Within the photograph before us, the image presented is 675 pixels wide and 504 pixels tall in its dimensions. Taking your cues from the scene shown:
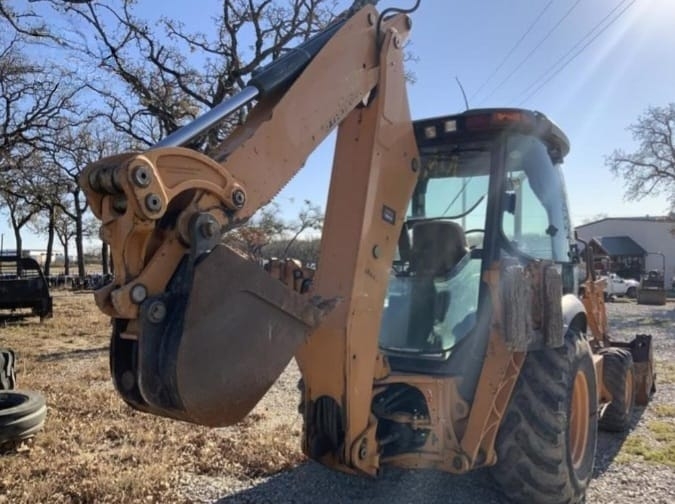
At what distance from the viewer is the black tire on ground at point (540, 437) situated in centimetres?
369

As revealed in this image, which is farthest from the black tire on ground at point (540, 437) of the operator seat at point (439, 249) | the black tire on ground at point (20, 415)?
the black tire on ground at point (20, 415)

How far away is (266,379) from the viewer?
8.64 feet

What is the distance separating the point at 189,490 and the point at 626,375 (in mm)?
4347

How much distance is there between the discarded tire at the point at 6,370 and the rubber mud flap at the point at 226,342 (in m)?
5.44

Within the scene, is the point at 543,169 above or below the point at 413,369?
above

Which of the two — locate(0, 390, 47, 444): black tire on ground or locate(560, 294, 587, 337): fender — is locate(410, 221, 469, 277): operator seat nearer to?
locate(560, 294, 587, 337): fender

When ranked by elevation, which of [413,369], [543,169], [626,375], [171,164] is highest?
[543,169]

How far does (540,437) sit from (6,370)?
19.9 ft

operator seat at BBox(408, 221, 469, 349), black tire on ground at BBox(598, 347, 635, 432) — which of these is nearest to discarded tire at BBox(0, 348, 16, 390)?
operator seat at BBox(408, 221, 469, 349)

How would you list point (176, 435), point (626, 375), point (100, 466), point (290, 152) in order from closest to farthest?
1. point (290, 152)
2. point (100, 466)
3. point (176, 435)
4. point (626, 375)


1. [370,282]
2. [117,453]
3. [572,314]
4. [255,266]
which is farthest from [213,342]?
[117,453]

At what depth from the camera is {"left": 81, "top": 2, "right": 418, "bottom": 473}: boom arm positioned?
2.30m

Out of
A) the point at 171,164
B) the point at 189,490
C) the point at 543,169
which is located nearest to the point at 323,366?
the point at 171,164

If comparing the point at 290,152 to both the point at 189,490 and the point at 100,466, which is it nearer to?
the point at 189,490
